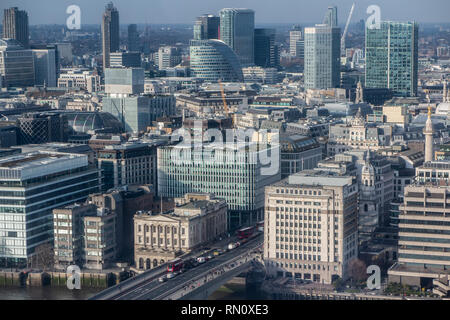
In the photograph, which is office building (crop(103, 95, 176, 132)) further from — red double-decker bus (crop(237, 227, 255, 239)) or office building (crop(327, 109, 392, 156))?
red double-decker bus (crop(237, 227, 255, 239))

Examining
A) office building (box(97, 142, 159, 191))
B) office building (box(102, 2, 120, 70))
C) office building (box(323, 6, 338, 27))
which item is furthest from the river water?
office building (box(102, 2, 120, 70))

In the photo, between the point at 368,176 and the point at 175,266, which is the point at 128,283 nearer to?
the point at 175,266

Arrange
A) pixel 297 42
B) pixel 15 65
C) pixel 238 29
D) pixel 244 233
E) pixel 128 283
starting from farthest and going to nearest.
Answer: pixel 297 42
pixel 238 29
pixel 15 65
pixel 244 233
pixel 128 283

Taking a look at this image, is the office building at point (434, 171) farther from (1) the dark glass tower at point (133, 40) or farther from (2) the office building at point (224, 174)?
(1) the dark glass tower at point (133, 40)

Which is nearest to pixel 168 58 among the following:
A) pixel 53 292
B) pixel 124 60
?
pixel 124 60

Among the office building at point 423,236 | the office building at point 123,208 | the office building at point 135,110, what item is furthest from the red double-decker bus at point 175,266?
the office building at point 135,110

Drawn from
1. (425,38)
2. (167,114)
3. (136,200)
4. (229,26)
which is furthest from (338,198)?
(229,26)
